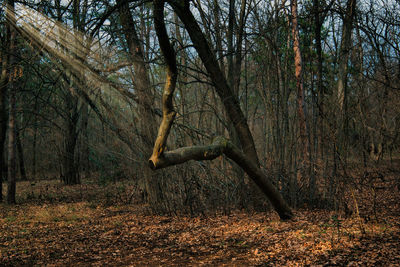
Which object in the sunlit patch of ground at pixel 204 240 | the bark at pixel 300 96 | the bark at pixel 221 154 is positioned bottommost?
the sunlit patch of ground at pixel 204 240

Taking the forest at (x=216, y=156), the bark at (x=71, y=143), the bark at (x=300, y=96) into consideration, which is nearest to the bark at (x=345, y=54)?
the forest at (x=216, y=156)

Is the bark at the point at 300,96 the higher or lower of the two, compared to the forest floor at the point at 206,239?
higher

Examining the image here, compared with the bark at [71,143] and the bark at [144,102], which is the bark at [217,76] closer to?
the bark at [144,102]

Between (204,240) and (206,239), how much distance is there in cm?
5

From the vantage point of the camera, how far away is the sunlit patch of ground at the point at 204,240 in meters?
4.11

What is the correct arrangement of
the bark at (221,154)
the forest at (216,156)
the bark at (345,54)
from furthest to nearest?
the bark at (345,54)
the forest at (216,156)
the bark at (221,154)

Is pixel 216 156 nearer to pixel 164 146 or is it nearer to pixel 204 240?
pixel 164 146

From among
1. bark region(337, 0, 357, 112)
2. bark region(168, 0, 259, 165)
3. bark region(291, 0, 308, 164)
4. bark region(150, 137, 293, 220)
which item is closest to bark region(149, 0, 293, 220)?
bark region(150, 137, 293, 220)

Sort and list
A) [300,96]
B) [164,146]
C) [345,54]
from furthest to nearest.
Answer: [300,96] → [345,54] → [164,146]

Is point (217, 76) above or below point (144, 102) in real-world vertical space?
above

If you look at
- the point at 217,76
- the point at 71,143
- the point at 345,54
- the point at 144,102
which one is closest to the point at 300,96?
the point at 345,54

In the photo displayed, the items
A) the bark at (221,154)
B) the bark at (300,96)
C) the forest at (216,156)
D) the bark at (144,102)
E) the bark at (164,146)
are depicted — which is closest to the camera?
the bark at (164,146)

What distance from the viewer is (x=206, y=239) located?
5.50 meters

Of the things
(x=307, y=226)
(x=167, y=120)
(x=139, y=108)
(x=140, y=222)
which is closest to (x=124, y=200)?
(x=140, y=222)
